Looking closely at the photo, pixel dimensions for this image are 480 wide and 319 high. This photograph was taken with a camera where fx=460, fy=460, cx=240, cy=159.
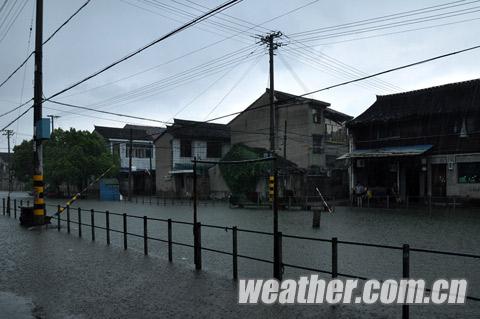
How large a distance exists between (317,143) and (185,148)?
16847mm

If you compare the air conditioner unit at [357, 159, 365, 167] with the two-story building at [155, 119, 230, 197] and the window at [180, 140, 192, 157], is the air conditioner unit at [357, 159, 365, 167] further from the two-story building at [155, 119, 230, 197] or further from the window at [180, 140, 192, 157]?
the window at [180, 140, 192, 157]

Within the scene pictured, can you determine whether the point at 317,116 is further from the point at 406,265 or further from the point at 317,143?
the point at 406,265

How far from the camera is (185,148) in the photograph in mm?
54750

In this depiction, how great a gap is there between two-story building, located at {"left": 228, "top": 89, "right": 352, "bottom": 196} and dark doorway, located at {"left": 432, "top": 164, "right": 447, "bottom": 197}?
1107 cm

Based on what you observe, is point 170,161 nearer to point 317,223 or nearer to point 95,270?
point 317,223

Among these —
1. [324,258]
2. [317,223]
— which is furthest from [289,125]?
[324,258]

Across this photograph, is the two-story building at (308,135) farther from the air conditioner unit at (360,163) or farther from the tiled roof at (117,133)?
the tiled roof at (117,133)

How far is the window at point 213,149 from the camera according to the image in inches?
2196

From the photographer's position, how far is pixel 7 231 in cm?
1766

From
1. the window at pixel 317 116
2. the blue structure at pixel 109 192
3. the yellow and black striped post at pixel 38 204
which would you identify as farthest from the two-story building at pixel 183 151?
the yellow and black striped post at pixel 38 204

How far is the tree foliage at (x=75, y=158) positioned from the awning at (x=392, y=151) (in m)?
30.0

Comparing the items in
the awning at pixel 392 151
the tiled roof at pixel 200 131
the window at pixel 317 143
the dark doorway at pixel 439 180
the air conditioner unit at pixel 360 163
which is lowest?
the dark doorway at pixel 439 180

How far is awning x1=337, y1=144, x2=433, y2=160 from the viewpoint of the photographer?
31.7 metres

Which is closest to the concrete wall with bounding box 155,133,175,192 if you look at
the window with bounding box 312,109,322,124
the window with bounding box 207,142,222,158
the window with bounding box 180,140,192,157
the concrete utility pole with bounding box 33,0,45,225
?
the window with bounding box 180,140,192,157
